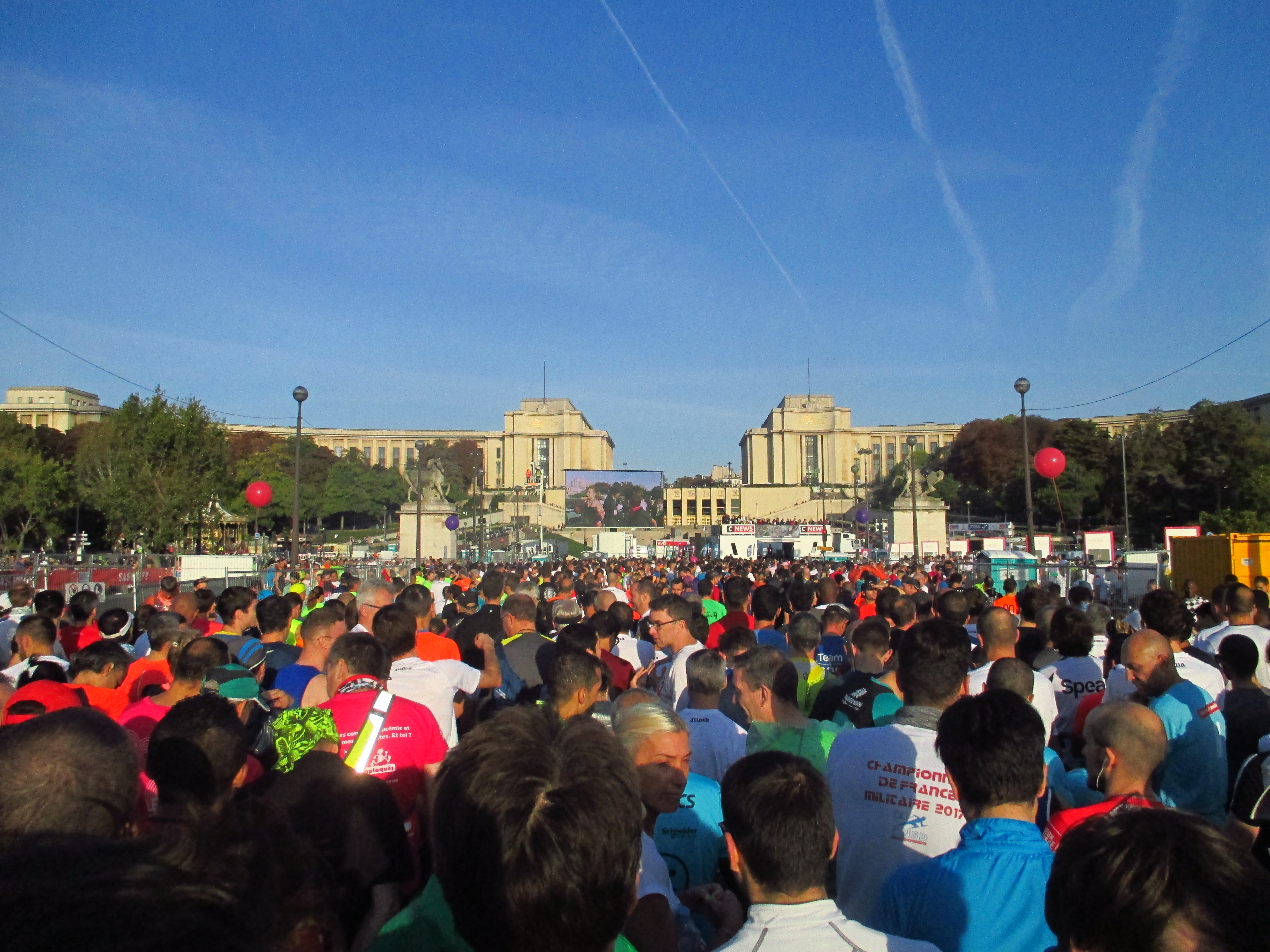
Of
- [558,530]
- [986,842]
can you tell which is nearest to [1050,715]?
[986,842]

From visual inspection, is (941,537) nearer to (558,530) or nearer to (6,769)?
(6,769)

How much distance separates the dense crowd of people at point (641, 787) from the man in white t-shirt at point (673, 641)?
1.4 inches

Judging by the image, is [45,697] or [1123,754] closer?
[1123,754]

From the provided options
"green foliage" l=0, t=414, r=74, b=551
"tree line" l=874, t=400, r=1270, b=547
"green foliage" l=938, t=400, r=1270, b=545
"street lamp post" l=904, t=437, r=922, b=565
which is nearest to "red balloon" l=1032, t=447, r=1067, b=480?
"street lamp post" l=904, t=437, r=922, b=565

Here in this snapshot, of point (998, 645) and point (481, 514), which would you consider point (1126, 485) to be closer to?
point (481, 514)

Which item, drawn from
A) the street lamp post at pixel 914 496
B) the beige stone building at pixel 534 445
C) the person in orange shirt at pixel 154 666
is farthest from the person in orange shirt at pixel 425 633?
the beige stone building at pixel 534 445

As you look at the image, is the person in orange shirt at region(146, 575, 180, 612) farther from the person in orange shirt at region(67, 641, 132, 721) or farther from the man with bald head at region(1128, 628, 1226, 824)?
the man with bald head at region(1128, 628, 1226, 824)

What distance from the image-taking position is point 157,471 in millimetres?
42719

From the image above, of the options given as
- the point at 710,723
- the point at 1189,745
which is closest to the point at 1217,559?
the point at 1189,745

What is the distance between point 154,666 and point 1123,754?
544cm

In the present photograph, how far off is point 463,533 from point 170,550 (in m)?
20.0

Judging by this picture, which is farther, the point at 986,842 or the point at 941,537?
the point at 941,537

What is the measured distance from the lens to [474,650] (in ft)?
26.9

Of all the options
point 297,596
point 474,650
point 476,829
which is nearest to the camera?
point 476,829
